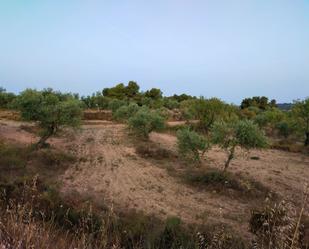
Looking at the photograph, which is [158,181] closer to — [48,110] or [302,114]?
[48,110]

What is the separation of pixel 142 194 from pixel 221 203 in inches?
132

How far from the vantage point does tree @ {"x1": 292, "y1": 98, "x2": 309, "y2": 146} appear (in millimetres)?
33406

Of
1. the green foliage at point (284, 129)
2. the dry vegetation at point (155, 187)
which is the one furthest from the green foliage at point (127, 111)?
the green foliage at point (284, 129)

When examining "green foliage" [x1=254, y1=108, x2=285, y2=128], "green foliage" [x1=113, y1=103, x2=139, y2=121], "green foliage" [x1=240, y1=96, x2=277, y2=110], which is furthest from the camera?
"green foliage" [x1=240, y1=96, x2=277, y2=110]

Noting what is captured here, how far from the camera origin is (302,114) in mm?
33812

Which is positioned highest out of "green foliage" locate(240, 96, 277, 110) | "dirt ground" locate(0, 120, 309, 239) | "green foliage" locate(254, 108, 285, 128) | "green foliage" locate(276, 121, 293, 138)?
"green foliage" locate(240, 96, 277, 110)

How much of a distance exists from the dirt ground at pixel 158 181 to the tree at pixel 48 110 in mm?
2250

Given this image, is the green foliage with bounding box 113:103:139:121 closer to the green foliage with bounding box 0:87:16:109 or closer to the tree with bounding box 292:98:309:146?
the tree with bounding box 292:98:309:146

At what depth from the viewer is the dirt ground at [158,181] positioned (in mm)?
13328

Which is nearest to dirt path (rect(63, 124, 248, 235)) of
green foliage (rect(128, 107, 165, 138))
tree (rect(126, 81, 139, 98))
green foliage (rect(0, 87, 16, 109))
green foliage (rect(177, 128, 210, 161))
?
green foliage (rect(177, 128, 210, 161))

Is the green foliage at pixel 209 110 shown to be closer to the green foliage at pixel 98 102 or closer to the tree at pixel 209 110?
the tree at pixel 209 110

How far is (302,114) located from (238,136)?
61.0 ft

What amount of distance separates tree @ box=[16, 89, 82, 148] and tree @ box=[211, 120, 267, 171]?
9555 mm

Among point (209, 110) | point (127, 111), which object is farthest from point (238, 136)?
point (127, 111)
